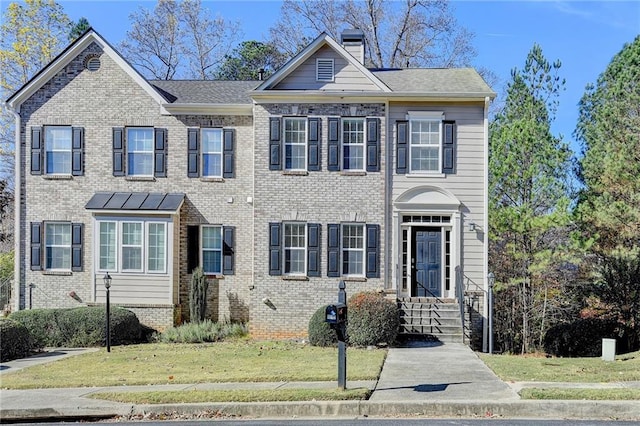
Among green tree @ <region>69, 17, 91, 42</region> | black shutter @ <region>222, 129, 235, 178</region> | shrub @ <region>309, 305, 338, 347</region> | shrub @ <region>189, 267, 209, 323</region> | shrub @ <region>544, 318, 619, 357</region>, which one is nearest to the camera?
shrub @ <region>309, 305, 338, 347</region>

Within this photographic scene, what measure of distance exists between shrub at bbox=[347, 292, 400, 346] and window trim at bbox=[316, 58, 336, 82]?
21.6 ft

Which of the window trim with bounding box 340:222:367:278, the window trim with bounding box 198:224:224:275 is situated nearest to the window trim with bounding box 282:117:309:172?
the window trim with bounding box 340:222:367:278

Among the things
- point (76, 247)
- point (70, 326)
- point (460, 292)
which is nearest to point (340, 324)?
point (460, 292)

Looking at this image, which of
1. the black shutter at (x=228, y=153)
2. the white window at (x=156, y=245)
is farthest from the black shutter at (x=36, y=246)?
the black shutter at (x=228, y=153)

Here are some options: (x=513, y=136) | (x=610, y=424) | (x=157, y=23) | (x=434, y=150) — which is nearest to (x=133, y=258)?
(x=434, y=150)

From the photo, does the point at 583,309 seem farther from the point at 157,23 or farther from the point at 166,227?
the point at 157,23

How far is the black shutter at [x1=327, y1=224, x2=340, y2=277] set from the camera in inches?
730

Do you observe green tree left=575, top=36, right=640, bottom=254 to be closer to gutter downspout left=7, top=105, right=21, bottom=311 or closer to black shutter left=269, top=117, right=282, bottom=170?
black shutter left=269, top=117, right=282, bottom=170

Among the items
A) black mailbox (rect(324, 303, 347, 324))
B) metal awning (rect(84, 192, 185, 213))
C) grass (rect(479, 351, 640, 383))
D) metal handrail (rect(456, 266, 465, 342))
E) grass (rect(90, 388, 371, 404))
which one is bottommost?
grass (rect(479, 351, 640, 383))

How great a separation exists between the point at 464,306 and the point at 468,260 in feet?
4.63

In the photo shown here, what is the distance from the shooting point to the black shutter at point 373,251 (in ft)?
60.5

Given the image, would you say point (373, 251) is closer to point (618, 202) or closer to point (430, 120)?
point (430, 120)

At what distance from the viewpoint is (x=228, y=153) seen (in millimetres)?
19656

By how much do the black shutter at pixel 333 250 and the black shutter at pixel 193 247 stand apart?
4.07 metres
